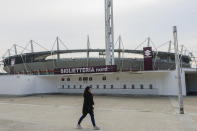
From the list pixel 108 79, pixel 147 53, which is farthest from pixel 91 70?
pixel 147 53

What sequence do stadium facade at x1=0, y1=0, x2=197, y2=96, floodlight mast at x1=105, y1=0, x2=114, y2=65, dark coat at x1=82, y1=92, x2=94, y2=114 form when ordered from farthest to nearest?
floodlight mast at x1=105, y1=0, x2=114, y2=65
stadium facade at x1=0, y1=0, x2=197, y2=96
dark coat at x1=82, y1=92, x2=94, y2=114

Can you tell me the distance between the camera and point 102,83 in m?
25.6

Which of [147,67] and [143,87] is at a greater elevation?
[147,67]

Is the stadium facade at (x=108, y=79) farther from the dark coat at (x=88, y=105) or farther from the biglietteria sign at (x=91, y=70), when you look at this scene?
the dark coat at (x=88, y=105)

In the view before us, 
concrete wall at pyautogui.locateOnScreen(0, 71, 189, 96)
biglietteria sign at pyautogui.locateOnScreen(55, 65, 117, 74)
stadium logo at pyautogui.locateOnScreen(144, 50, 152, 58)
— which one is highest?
stadium logo at pyautogui.locateOnScreen(144, 50, 152, 58)

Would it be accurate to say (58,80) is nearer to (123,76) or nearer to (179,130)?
(123,76)

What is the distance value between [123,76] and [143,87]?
103 inches

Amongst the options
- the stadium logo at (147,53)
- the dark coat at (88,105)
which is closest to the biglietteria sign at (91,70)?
the stadium logo at (147,53)

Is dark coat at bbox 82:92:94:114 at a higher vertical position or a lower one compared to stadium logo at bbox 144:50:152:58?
lower

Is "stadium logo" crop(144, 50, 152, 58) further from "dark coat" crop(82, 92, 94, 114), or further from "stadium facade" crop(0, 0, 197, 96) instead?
"dark coat" crop(82, 92, 94, 114)

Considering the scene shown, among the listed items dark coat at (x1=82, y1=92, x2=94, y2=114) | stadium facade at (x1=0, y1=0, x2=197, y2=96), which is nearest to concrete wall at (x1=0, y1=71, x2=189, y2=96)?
stadium facade at (x1=0, y1=0, x2=197, y2=96)

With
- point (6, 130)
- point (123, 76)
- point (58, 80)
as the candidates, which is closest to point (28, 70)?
point (58, 80)

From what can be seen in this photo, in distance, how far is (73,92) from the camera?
2778 centimetres

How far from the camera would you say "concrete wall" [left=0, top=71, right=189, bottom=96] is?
21375mm
